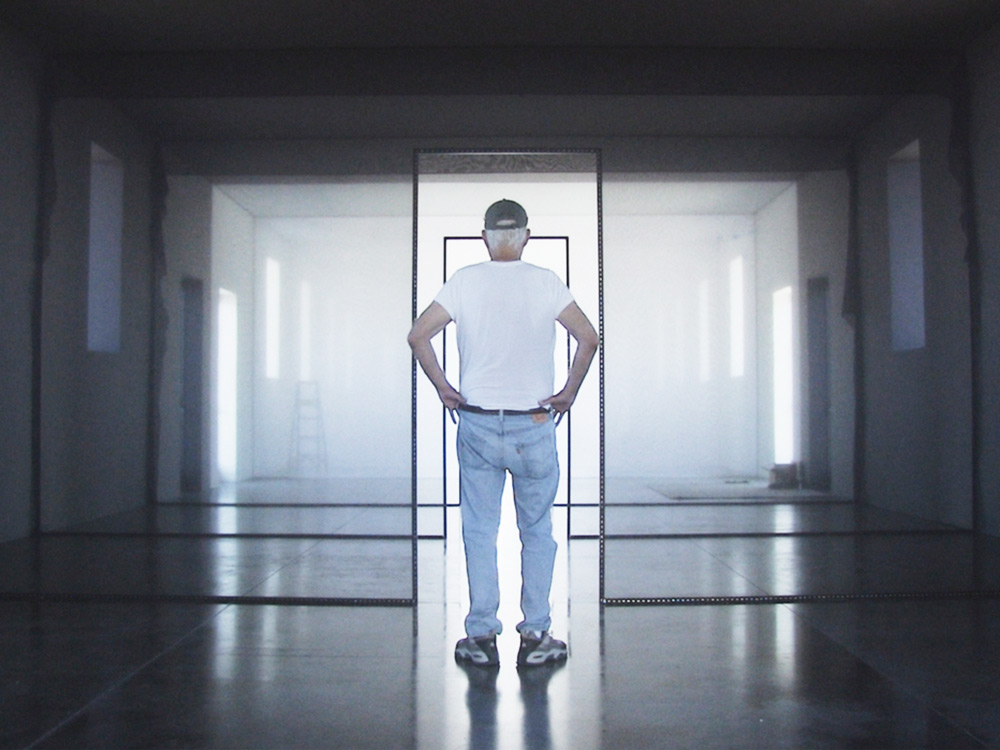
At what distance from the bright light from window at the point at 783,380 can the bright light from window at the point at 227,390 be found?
11.6 ft

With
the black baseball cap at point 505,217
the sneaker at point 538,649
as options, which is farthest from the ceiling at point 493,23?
the sneaker at point 538,649

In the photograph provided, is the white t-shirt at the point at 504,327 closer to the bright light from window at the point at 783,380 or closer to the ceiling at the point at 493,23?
the ceiling at the point at 493,23

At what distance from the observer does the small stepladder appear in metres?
6.05

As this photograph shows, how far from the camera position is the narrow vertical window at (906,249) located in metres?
6.45

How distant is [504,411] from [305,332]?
135 inches

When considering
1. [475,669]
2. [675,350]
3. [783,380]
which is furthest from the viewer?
[783,380]

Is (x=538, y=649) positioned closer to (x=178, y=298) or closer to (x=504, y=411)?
(x=504, y=411)

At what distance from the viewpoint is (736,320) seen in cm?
602

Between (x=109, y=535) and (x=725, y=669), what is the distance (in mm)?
4544

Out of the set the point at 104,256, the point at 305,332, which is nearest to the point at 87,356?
the point at 104,256

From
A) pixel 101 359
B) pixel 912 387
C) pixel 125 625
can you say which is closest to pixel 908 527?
pixel 912 387

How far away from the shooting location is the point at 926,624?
147 inches

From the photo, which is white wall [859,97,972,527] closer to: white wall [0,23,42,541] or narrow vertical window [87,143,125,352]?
narrow vertical window [87,143,125,352]

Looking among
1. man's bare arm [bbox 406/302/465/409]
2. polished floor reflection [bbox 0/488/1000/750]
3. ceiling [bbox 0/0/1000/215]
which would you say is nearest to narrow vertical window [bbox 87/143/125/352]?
ceiling [bbox 0/0/1000/215]
